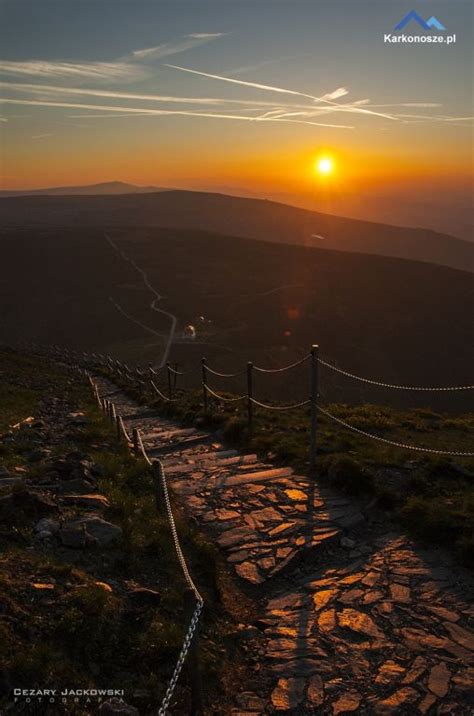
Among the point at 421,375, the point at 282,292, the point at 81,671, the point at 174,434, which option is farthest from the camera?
the point at 282,292

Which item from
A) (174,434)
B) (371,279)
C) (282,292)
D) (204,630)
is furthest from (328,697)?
(371,279)

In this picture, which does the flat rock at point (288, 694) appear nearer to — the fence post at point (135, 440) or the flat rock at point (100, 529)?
the flat rock at point (100, 529)

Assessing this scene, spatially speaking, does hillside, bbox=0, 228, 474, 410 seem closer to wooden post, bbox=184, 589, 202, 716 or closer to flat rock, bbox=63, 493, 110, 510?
flat rock, bbox=63, 493, 110, 510

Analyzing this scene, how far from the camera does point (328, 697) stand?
421cm

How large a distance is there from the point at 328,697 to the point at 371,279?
9831 centimetres

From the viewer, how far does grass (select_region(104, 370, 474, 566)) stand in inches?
261

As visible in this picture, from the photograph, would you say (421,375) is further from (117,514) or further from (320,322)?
(117,514)

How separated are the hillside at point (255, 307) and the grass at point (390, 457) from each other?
29.9 m

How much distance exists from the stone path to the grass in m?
0.35

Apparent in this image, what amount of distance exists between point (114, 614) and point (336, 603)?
2.32 meters

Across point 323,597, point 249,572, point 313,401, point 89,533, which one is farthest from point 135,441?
point 323,597

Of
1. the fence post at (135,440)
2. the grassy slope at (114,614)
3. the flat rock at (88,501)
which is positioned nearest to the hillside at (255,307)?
the fence post at (135,440)

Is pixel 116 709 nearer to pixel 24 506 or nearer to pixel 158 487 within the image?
pixel 24 506

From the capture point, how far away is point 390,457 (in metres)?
8.87
